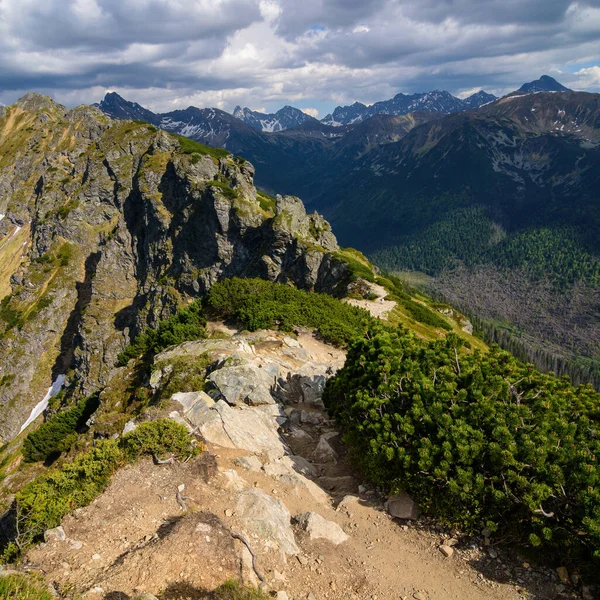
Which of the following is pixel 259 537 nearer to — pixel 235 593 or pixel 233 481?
pixel 233 481

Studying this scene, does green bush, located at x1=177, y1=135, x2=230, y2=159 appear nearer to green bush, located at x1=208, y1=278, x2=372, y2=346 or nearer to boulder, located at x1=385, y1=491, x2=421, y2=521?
green bush, located at x1=208, y1=278, x2=372, y2=346

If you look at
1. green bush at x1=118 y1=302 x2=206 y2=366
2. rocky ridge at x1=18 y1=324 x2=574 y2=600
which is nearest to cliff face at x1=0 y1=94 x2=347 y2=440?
green bush at x1=118 y1=302 x2=206 y2=366

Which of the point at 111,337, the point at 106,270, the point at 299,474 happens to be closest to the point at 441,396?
the point at 299,474

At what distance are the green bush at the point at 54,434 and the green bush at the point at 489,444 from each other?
38.4m

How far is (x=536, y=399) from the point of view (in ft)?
52.2

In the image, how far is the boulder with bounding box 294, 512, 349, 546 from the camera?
14.3 m

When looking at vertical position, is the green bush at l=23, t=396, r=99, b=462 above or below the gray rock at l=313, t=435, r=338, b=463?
below

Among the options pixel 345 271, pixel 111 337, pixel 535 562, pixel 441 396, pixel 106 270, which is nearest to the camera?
pixel 535 562

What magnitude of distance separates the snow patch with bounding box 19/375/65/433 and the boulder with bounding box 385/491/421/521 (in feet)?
421

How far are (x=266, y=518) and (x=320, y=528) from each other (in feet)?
6.78

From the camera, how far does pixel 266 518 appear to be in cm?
1391

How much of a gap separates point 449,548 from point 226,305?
2976 centimetres

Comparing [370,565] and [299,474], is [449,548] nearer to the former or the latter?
[370,565]

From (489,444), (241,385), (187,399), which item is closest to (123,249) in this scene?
(241,385)
